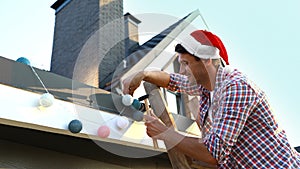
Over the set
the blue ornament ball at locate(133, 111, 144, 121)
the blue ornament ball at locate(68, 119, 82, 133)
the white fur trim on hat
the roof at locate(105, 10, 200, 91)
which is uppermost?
the roof at locate(105, 10, 200, 91)

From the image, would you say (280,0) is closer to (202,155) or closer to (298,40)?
(298,40)

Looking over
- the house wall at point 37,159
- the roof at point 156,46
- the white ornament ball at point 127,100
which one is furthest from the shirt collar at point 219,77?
the roof at point 156,46

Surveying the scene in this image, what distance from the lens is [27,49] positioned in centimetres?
370

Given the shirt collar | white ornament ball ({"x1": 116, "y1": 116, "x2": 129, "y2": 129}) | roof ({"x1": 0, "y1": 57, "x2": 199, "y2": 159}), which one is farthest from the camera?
white ornament ball ({"x1": 116, "y1": 116, "x2": 129, "y2": 129})

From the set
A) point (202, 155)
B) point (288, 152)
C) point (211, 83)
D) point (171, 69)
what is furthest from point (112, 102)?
point (171, 69)

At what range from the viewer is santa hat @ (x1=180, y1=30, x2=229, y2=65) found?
1.35 m

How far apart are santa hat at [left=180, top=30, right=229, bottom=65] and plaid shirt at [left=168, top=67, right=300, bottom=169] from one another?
161 mm

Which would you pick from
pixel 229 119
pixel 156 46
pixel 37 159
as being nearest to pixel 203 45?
pixel 229 119

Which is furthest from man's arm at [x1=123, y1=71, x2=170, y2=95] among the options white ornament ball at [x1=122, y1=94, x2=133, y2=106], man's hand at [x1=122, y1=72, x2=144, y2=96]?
white ornament ball at [x1=122, y1=94, x2=133, y2=106]

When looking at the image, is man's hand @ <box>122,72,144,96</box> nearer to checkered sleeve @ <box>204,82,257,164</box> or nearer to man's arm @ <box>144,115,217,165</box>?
man's arm @ <box>144,115,217,165</box>

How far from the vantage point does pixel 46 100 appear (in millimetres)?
1628

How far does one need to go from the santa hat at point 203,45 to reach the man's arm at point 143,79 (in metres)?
0.34

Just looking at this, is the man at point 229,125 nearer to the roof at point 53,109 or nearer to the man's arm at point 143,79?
the man's arm at point 143,79

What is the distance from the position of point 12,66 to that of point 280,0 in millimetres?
6510
